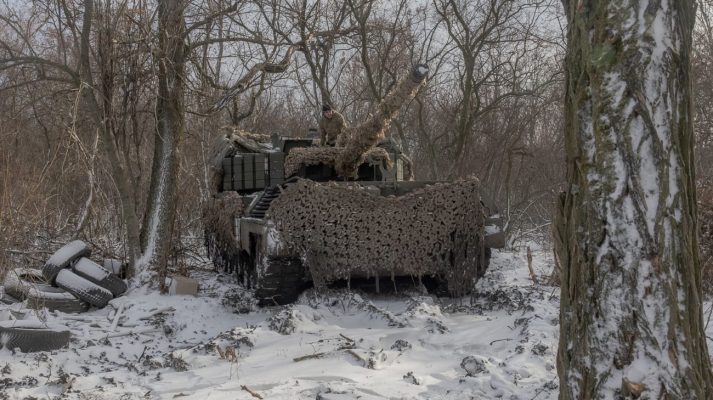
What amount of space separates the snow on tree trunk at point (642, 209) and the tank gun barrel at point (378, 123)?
481cm

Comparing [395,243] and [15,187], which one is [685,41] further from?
[15,187]

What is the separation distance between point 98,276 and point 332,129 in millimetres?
3674

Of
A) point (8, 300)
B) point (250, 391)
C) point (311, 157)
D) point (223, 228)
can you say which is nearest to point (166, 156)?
point (223, 228)

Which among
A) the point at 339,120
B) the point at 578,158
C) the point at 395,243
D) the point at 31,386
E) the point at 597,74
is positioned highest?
the point at 339,120

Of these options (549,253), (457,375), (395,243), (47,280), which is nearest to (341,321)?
(395,243)

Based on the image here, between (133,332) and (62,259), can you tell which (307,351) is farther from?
(62,259)

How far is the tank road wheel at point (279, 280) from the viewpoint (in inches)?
287

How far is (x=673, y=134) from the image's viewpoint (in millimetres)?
2252

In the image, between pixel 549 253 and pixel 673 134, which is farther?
pixel 549 253

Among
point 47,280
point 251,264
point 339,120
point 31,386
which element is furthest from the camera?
point 339,120

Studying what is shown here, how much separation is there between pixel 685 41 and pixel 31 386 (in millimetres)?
4281

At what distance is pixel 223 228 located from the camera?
987 centimetres

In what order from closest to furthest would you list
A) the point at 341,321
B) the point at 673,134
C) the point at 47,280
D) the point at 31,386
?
the point at 673,134, the point at 31,386, the point at 341,321, the point at 47,280

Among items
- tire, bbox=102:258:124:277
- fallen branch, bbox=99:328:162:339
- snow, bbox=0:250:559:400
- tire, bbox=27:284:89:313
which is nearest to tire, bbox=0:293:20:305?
tire, bbox=27:284:89:313
